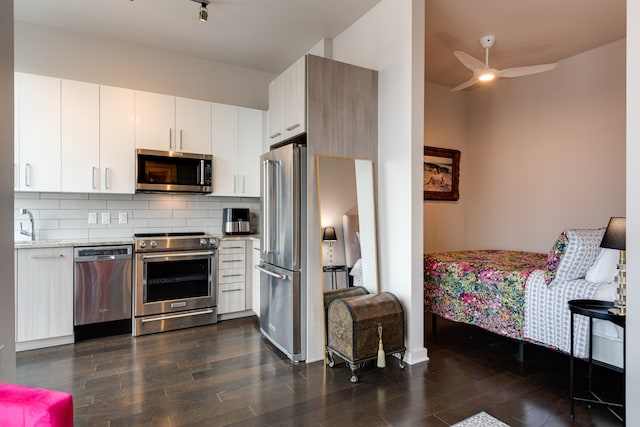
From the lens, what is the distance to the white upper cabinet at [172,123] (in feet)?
12.2

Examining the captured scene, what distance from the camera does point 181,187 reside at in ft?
12.7

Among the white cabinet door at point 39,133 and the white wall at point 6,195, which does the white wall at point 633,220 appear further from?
the white cabinet door at point 39,133

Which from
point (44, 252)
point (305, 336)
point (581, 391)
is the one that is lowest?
point (581, 391)

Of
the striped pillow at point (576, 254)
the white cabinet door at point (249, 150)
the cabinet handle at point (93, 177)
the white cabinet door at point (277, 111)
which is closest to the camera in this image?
the striped pillow at point (576, 254)

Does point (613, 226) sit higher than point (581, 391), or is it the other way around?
point (613, 226)

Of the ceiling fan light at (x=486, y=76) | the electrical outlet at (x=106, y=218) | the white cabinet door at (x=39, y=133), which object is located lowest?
the electrical outlet at (x=106, y=218)

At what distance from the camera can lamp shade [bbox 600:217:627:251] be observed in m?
1.93

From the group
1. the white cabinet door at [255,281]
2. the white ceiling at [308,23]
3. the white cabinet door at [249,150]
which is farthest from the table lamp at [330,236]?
the white ceiling at [308,23]

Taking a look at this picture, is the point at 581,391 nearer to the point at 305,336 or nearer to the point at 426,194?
the point at 305,336

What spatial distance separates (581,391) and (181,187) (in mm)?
3964

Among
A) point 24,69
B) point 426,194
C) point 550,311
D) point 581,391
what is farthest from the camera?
point 426,194

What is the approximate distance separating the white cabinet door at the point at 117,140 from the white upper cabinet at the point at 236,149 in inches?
33.8

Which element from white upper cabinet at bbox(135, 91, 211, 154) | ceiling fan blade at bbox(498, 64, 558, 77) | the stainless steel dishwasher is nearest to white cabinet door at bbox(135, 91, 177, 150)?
white upper cabinet at bbox(135, 91, 211, 154)

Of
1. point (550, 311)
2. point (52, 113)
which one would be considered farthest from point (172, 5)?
point (550, 311)
